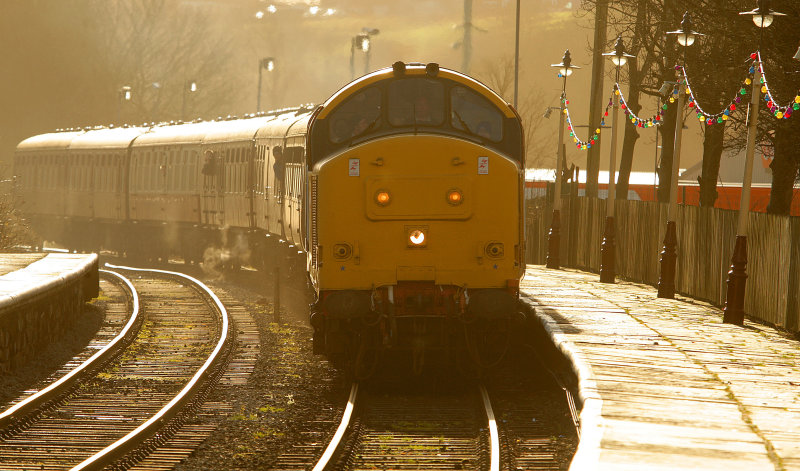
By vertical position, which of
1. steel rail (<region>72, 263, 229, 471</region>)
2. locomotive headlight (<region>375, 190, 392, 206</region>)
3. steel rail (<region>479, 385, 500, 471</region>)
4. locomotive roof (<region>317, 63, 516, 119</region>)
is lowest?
steel rail (<region>72, 263, 229, 471</region>)

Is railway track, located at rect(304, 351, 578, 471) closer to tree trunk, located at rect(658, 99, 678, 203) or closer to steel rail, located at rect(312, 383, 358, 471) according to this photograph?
steel rail, located at rect(312, 383, 358, 471)

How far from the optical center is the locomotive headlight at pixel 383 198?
13008 mm

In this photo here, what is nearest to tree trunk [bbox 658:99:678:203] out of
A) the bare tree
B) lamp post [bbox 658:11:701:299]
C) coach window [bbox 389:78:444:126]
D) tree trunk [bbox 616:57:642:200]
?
tree trunk [bbox 616:57:642:200]

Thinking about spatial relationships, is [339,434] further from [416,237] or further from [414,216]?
[414,216]

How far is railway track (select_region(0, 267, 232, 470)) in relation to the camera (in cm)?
1034

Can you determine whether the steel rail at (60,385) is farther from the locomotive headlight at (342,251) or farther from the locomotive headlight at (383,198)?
the locomotive headlight at (383,198)

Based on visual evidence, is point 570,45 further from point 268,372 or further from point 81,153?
point 268,372

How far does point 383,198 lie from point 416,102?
135 centimetres

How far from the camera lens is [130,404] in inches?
512

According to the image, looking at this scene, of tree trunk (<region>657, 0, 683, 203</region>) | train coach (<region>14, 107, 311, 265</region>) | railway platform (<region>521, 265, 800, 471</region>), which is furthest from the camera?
train coach (<region>14, 107, 311, 265</region>)

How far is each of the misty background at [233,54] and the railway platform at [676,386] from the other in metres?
39.5

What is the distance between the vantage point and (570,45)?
121750 mm

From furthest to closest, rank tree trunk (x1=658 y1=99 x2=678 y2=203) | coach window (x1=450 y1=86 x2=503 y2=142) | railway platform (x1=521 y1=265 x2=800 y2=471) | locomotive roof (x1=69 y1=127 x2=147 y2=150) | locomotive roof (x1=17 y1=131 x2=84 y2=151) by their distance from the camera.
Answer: locomotive roof (x1=17 y1=131 x2=84 y2=151) → locomotive roof (x1=69 y1=127 x2=147 y2=150) → tree trunk (x1=658 y1=99 x2=678 y2=203) → coach window (x1=450 y1=86 x2=503 y2=142) → railway platform (x1=521 y1=265 x2=800 y2=471)

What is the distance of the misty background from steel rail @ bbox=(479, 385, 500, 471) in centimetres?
4320
